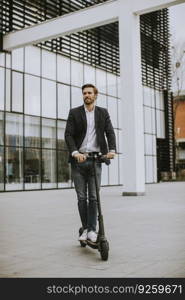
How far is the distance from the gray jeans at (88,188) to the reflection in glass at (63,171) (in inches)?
755

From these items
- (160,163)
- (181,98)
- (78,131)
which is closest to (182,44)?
(160,163)

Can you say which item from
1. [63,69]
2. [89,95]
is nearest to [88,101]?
[89,95]

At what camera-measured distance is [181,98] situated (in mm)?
51000

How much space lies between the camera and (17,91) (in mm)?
22047

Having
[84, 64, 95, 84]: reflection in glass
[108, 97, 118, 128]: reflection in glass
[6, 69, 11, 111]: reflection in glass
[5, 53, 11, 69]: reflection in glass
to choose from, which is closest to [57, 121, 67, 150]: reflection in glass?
[84, 64, 95, 84]: reflection in glass

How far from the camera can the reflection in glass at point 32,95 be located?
22625 millimetres

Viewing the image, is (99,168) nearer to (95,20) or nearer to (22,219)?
(22,219)

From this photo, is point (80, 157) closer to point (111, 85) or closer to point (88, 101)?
point (88, 101)

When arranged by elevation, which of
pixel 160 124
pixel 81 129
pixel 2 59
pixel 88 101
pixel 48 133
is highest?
pixel 2 59

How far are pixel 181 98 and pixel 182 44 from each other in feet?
67.8

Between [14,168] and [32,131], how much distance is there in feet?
8.34

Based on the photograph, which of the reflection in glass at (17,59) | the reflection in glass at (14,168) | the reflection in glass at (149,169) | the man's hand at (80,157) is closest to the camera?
the man's hand at (80,157)

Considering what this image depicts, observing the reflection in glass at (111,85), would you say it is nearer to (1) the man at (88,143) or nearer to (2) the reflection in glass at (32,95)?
(2) the reflection in glass at (32,95)

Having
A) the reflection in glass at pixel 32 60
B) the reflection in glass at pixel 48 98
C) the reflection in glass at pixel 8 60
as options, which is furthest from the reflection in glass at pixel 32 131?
the reflection in glass at pixel 8 60
